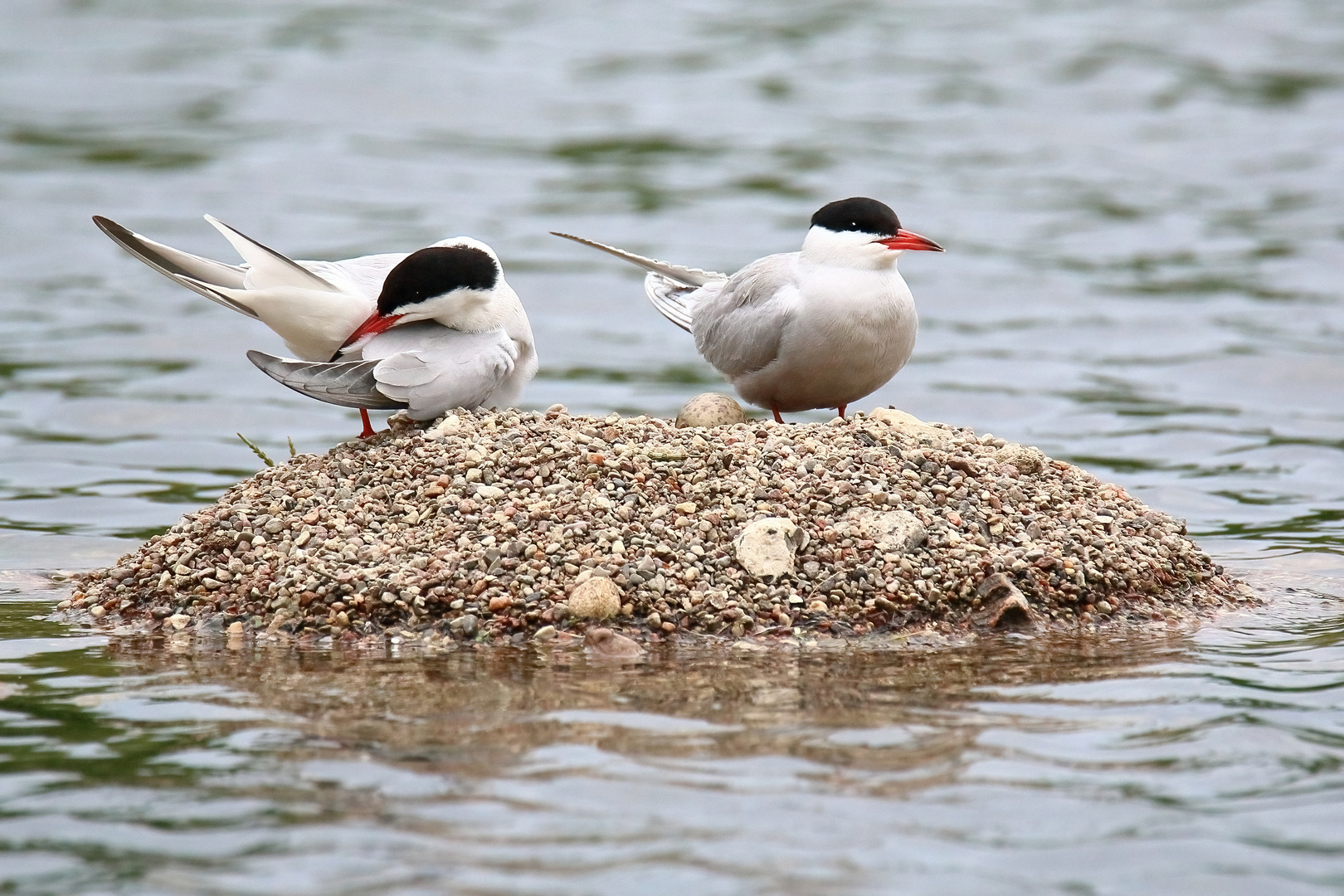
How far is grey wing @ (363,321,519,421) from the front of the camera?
17.3 feet

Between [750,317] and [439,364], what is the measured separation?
4.27 ft

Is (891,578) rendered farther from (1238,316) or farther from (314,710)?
(1238,316)

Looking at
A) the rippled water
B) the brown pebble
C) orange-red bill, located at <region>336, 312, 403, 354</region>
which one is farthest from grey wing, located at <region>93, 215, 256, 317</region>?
the brown pebble

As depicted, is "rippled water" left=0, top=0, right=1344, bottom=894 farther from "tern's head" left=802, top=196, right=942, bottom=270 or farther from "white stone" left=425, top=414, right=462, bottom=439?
"tern's head" left=802, top=196, right=942, bottom=270

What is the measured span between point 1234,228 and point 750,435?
1069cm

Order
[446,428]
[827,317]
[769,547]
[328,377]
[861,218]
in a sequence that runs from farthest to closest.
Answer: [861,218] → [827,317] → [446,428] → [328,377] → [769,547]

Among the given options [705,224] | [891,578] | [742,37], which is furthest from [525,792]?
[742,37]

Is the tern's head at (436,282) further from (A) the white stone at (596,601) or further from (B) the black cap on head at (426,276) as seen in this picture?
(A) the white stone at (596,601)

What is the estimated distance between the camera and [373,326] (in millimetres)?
5309

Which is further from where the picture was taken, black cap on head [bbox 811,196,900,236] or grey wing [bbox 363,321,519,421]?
black cap on head [bbox 811,196,900,236]

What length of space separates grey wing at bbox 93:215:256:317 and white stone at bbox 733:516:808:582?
1.86m

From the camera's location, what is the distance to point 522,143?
18.0 metres

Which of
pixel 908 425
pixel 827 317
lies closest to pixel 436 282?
pixel 827 317

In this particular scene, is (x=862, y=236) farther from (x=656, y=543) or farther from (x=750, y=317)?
(x=656, y=543)
